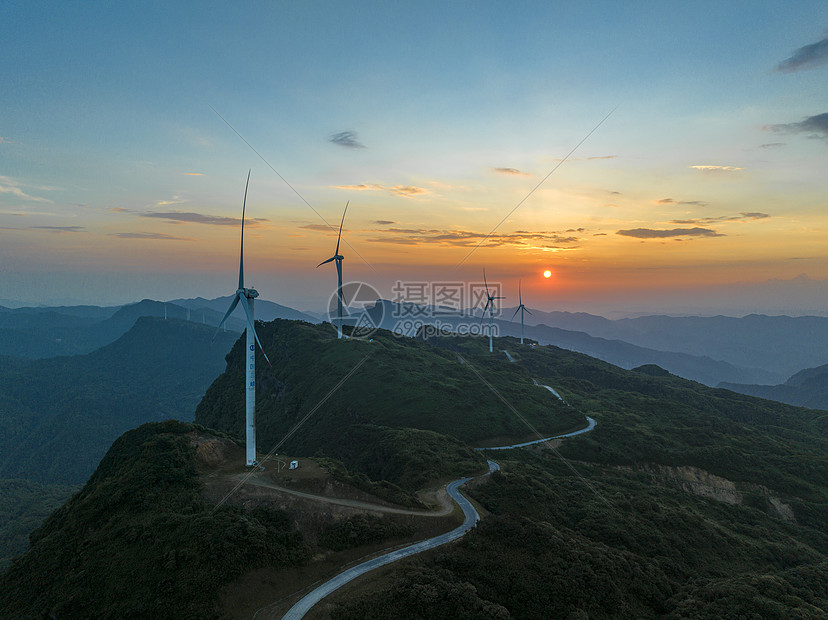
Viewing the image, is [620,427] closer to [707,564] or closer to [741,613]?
[707,564]

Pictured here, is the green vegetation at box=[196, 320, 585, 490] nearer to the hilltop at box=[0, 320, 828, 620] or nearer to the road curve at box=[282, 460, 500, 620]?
the hilltop at box=[0, 320, 828, 620]

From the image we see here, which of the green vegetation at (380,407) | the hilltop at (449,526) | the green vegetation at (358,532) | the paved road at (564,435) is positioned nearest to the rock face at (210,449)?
the hilltop at (449,526)

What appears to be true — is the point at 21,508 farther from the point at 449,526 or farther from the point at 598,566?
the point at 598,566

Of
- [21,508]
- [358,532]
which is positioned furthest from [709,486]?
[21,508]

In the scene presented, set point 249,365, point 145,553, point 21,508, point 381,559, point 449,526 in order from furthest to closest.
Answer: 1. point 21,508
2. point 249,365
3. point 449,526
4. point 381,559
5. point 145,553

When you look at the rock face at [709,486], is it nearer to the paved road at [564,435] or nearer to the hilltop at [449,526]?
the hilltop at [449,526]
